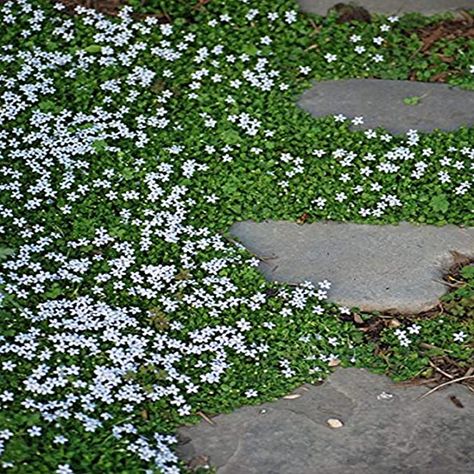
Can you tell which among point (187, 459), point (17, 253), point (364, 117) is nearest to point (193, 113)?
point (364, 117)

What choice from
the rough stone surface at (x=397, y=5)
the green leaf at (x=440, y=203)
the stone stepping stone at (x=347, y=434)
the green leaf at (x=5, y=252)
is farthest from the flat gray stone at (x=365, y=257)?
the rough stone surface at (x=397, y=5)

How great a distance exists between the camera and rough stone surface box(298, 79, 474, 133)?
227 inches

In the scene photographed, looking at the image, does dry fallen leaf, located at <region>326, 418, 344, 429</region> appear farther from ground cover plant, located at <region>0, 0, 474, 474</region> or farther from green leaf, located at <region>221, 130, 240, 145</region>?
green leaf, located at <region>221, 130, 240, 145</region>

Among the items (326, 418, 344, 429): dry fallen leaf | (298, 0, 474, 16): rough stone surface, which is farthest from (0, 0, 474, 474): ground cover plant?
(326, 418, 344, 429): dry fallen leaf

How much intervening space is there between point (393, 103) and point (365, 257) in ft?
4.12

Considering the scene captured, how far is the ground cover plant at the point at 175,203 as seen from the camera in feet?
14.0

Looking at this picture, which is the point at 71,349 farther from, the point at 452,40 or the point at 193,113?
the point at 452,40

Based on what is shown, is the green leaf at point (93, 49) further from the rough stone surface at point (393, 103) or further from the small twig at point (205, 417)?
the small twig at point (205, 417)

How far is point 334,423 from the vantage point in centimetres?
420

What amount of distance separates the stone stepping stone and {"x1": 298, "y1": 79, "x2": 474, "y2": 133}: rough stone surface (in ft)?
5.96

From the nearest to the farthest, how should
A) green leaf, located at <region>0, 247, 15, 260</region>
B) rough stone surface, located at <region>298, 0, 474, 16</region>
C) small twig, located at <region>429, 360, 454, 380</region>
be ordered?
Answer: 1. small twig, located at <region>429, 360, 454, 380</region>
2. green leaf, located at <region>0, 247, 15, 260</region>
3. rough stone surface, located at <region>298, 0, 474, 16</region>

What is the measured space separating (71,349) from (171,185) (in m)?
1.21

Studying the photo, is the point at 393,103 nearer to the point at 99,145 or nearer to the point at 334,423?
the point at 99,145

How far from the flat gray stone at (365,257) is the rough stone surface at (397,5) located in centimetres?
189
